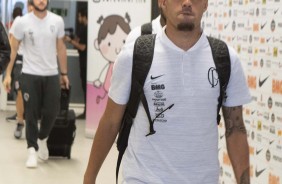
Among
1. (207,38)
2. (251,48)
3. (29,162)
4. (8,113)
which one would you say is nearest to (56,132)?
(29,162)


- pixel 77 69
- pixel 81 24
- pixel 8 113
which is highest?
pixel 81 24

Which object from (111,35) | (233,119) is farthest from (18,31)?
(233,119)

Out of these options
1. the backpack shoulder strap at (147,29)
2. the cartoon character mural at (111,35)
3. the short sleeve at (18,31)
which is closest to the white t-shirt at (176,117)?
the backpack shoulder strap at (147,29)

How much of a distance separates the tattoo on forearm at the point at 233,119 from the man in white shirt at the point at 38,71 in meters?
Result: 4.53

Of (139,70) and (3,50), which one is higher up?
(139,70)

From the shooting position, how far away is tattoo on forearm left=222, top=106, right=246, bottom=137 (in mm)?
2789

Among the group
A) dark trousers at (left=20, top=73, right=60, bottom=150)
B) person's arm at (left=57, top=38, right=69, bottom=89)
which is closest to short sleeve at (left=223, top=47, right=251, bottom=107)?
dark trousers at (left=20, top=73, right=60, bottom=150)

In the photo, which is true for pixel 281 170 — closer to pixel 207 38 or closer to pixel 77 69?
pixel 207 38

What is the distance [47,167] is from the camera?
7.33m

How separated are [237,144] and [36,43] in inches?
184

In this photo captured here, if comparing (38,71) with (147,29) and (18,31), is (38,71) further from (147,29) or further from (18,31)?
(147,29)

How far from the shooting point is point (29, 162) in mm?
7266

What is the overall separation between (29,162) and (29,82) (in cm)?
90

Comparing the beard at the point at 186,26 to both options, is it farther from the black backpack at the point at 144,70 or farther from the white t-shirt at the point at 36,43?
the white t-shirt at the point at 36,43
